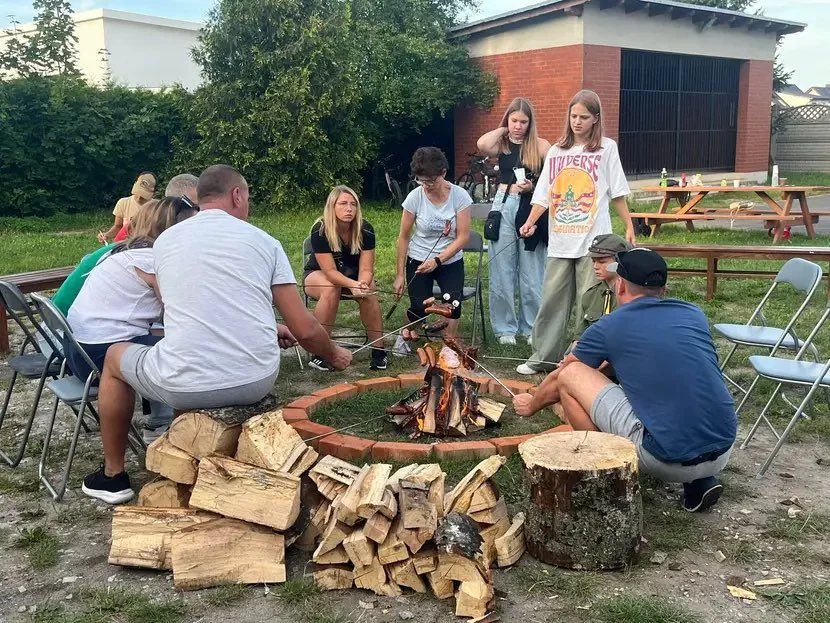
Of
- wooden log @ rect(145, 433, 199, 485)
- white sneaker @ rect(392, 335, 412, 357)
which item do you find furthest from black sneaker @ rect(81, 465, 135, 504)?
white sneaker @ rect(392, 335, 412, 357)

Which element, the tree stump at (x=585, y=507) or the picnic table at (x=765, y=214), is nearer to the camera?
the tree stump at (x=585, y=507)

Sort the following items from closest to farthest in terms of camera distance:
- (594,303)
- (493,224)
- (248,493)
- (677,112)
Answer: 1. (248,493)
2. (594,303)
3. (493,224)
4. (677,112)

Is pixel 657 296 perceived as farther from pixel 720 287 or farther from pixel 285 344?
pixel 720 287

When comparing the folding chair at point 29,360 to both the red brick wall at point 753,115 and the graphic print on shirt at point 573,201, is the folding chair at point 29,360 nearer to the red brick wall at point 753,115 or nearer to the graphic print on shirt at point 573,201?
the graphic print on shirt at point 573,201

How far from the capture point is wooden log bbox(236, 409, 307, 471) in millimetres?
3307

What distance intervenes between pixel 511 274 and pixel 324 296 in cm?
150

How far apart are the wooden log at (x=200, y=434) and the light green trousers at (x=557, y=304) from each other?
2.76 metres

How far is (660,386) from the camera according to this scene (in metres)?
3.44

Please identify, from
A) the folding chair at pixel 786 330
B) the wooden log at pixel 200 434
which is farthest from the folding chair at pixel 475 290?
the wooden log at pixel 200 434

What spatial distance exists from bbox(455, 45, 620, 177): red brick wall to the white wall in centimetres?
34

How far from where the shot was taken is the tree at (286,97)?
1502 centimetres

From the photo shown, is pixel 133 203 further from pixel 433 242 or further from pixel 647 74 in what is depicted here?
pixel 647 74

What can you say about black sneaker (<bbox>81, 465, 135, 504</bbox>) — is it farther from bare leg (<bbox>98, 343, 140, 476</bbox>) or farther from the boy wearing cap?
the boy wearing cap

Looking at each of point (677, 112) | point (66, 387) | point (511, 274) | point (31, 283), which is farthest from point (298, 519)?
point (677, 112)
